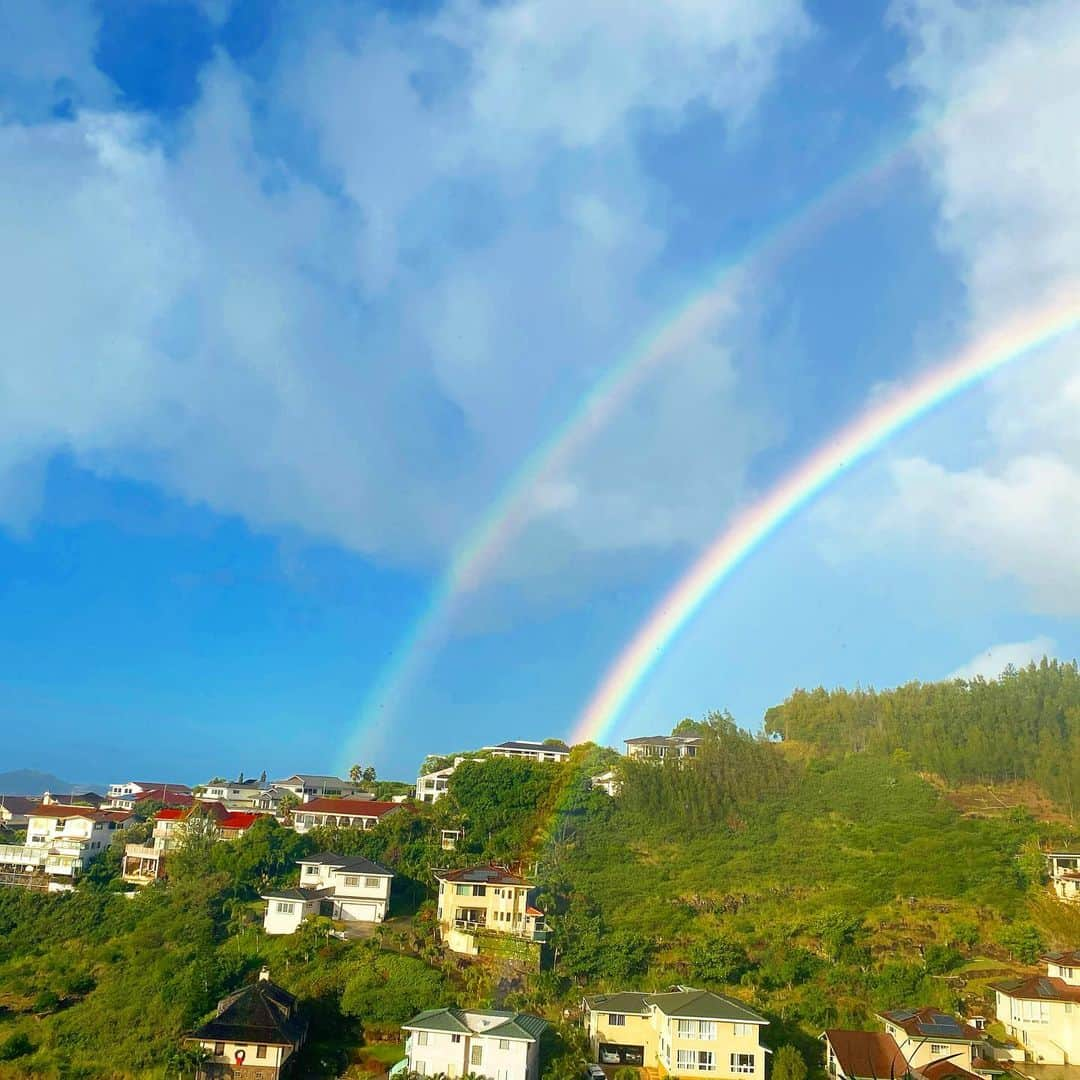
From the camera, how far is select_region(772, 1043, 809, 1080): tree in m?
23.1

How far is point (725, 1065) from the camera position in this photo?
23.8 meters

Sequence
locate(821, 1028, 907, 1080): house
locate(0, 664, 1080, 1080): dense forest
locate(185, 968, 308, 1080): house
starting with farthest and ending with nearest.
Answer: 1. locate(0, 664, 1080, 1080): dense forest
2. locate(185, 968, 308, 1080): house
3. locate(821, 1028, 907, 1080): house

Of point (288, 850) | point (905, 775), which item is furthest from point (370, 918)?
point (905, 775)

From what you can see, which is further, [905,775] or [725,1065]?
[905,775]

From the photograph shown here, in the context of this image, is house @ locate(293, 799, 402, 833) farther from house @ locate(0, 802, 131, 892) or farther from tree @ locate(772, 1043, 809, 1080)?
tree @ locate(772, 1043, 809, 1080)

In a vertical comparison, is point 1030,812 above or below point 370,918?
above

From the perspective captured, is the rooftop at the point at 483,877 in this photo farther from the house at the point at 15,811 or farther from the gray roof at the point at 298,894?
the house at the point at 15,811

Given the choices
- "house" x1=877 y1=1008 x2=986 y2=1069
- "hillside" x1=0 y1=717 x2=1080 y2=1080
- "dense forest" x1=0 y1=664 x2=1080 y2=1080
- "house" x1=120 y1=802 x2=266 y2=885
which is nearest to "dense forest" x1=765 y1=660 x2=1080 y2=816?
"dense forest" x1=0 y1=664 x2=1080 y2=1080

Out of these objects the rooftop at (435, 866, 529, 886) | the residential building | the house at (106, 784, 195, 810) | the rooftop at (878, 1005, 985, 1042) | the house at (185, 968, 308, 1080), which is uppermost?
the house at (106, 784, 195, 810)

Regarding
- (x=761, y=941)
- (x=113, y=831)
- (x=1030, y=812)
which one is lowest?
(x=761, y=941)

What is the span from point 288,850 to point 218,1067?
15.8 metres

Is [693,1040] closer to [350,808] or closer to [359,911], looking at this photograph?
[359,911]

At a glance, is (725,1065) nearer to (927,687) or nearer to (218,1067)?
(218,1067)

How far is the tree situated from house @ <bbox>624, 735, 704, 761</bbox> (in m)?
28.9
